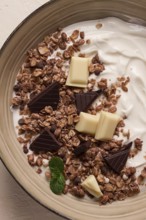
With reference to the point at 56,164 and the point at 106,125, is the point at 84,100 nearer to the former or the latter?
the point at 106,125

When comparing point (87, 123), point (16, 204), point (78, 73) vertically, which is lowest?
point (16, 204)

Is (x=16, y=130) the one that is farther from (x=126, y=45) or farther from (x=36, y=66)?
(x=126, y=45)

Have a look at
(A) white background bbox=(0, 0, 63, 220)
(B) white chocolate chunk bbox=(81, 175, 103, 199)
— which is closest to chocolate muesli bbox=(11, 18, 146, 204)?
(B) white chocolate chunk bbox=(81, 175, 103, 199)

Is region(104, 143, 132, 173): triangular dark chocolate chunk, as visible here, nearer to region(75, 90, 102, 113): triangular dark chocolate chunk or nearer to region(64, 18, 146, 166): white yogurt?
region(64, 18, 146, 166): white yogurt

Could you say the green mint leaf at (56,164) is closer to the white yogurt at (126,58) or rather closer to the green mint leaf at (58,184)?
the green mint leaf at (58,184)

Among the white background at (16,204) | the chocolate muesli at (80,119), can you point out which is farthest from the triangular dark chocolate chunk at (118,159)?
the white background at (16,204)

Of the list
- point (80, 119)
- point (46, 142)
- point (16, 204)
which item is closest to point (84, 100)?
point (80, 119)
